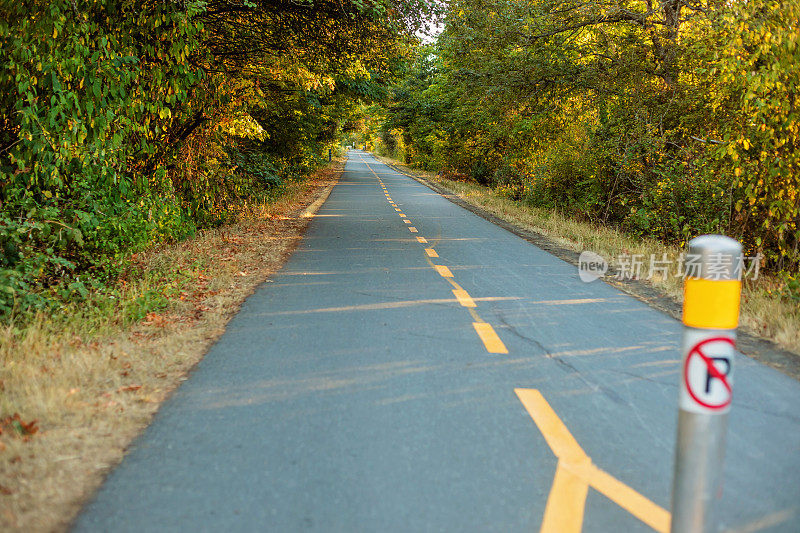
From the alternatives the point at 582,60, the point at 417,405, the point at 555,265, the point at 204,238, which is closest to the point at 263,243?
the point at 204,238

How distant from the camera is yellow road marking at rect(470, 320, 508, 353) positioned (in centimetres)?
538

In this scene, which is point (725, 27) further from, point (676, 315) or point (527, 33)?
point (527, 33)

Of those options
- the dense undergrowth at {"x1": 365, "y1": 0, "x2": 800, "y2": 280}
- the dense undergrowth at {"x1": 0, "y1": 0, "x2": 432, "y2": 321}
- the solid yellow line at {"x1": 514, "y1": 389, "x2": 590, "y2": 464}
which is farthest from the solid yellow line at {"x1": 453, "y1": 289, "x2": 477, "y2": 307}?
the dense undergrowth at {"x1": 365, "y1": 0, "x2": 800, "y2": 280}

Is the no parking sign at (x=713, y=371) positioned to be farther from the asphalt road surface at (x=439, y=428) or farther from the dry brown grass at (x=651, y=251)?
the dry brown grass at (x=651, y=251)

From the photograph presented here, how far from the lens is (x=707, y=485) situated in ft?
7.41

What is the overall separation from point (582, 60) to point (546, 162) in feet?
11.5

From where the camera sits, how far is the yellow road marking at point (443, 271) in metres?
8.80

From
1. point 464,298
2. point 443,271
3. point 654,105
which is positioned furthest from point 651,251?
point 464,298

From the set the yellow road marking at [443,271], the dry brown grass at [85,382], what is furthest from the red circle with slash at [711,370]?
the yellow road marking at [443,271]

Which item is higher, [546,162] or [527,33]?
[527,33]

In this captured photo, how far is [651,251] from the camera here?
10.8 m

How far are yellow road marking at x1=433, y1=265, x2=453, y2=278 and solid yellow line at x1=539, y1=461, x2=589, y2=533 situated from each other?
5.56 metres

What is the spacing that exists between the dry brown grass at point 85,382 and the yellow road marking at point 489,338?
2.35 metres

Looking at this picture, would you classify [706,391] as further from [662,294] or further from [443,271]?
[443,271]
